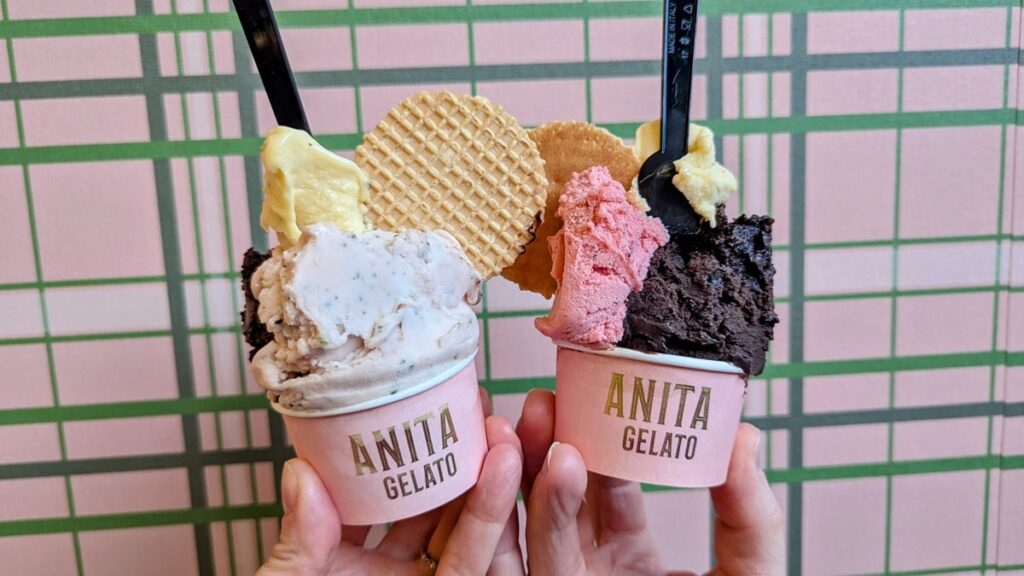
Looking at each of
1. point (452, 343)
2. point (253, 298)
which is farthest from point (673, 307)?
point (253, 298)

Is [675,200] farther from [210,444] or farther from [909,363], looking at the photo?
[210,444]

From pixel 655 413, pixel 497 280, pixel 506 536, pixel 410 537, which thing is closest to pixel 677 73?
pixel 655 413

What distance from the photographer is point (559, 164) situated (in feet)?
3.70

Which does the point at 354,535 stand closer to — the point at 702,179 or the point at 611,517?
the point at 611,517

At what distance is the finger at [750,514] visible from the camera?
109 cm

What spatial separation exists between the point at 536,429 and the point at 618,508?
30 centimetres

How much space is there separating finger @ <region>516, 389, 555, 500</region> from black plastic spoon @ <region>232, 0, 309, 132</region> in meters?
0.62

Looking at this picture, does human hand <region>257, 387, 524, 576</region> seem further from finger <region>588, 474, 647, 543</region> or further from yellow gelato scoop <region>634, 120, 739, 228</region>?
yellow gelato scoop <region>634, 120, 739, 228</region>

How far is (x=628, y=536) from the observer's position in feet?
4.29

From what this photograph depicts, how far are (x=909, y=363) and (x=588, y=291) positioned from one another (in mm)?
1109

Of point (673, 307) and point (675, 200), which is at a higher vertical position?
point (675, 200)

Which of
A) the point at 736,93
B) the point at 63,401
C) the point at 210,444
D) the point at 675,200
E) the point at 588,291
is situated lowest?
the point at 210,444

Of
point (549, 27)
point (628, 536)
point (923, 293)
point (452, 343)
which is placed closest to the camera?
point (452, 343)

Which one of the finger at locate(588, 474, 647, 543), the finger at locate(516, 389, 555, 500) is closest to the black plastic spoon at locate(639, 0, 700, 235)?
the finger at locate(516, 389, 555, 500)
